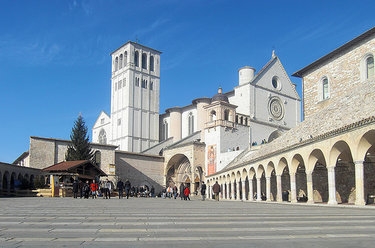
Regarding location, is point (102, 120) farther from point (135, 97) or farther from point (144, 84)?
point (144, 84)

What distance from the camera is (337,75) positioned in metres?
32.9

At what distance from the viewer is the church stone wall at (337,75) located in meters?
30.2

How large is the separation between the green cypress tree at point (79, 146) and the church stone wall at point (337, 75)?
2486 centimetres

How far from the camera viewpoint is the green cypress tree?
45781 millimetres

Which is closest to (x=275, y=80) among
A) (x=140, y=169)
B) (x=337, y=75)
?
(x=140, y=169)

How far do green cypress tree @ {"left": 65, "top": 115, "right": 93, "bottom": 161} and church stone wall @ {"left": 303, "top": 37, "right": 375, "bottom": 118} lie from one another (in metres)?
24.9

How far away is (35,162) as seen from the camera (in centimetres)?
4438

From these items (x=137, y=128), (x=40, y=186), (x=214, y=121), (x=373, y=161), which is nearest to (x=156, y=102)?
(x=137, y=128)

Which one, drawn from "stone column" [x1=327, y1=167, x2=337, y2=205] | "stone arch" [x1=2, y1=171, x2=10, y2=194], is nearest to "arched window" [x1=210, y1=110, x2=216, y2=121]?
"stone arch" [x1=2, y1=171, x2=10, y2=194]

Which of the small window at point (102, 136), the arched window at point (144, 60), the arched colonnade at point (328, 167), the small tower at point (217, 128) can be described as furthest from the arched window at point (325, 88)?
the small window at point (102, 136)

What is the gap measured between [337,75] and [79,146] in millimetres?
28780

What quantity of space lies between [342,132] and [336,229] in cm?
1196

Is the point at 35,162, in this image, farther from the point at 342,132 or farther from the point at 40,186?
the point at 342,132

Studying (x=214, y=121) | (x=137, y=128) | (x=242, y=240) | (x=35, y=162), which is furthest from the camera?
(x=137, y=128)
